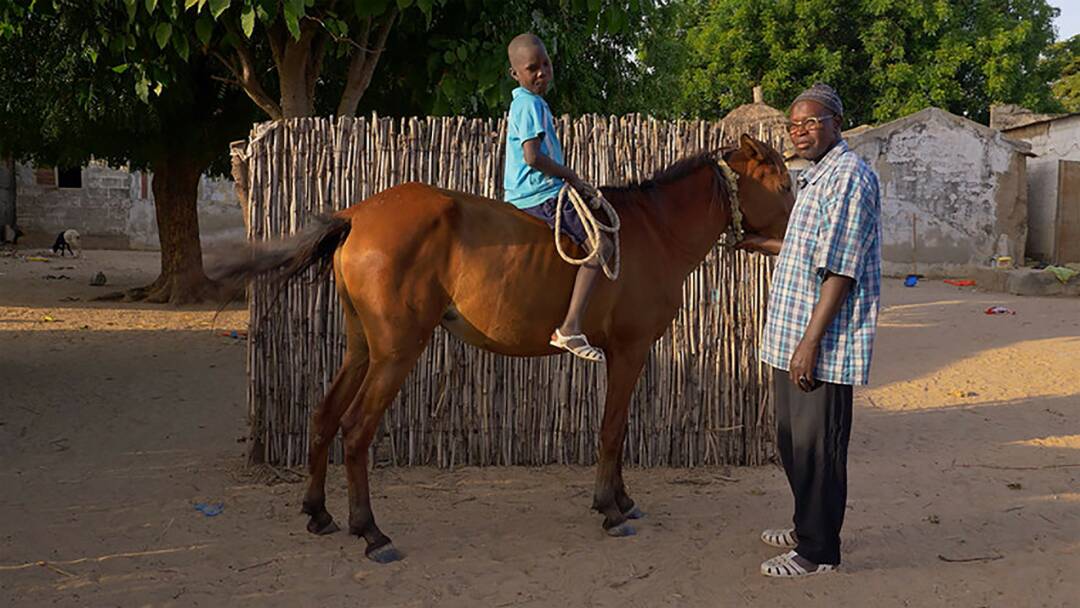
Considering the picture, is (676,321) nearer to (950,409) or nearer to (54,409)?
(950,409)

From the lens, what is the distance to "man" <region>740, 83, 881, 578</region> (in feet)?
10.5

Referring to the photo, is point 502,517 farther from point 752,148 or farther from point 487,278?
point 752,148

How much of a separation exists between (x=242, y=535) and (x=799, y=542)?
250 centimetres

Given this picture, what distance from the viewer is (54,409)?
19.0 ft

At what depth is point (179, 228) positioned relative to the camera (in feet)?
36.3

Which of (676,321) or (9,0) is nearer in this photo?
(676,321)

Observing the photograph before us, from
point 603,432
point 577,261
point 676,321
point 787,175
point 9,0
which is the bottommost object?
point 603,432

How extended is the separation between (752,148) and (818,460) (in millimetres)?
1553

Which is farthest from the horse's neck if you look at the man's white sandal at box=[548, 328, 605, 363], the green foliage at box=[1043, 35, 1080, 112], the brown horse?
the green foliage at box=[1043, 35, 1080, 112]

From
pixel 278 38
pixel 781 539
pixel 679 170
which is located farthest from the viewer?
pixel 278 38

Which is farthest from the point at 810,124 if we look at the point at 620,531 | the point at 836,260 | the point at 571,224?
the point at 620,531

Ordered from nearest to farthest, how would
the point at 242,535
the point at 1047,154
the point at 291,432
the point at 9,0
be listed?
the point at 242,535 → the point at 291,432 → the point at 9,0 → the point at 1047,154

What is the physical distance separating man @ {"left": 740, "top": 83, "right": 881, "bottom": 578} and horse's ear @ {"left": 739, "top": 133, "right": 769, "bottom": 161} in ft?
1.68

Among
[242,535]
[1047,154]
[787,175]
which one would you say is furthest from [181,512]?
[1047,154]
